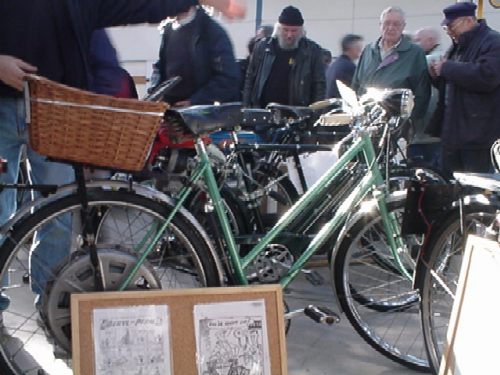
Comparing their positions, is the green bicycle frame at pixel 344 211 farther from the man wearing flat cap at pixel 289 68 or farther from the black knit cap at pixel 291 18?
the black knit cap at pixel 291 18

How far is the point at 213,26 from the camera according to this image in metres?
4.88

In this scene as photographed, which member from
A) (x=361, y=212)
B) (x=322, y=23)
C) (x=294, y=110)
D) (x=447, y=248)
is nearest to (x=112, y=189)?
(x=361, y=212)

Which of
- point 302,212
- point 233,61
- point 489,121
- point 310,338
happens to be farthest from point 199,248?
point 489,121

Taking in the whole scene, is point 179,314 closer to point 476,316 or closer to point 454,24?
point 476,316

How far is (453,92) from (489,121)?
12.9 inches

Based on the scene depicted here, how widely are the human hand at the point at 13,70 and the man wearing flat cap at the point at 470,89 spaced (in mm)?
3113

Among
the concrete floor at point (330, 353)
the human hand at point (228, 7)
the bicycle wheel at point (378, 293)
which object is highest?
the human hand at point (228, 7)

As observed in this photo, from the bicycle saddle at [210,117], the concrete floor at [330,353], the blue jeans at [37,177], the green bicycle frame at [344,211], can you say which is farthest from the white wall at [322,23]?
the bicycle saddle at [210,117]

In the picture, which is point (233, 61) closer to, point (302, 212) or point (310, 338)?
point (302, 212)

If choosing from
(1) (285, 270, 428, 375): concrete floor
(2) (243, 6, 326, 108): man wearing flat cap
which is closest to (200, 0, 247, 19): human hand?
(1) (285, 270, 428, 375): concrete floor

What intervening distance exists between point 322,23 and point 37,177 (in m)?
9.55

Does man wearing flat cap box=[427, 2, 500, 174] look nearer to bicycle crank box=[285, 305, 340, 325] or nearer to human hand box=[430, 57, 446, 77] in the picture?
human hand box=[430, 57, 446, 77]

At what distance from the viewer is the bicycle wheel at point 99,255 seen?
2.94 meters

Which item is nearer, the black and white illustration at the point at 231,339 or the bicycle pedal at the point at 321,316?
the black and white illustration at the point at 231,339
